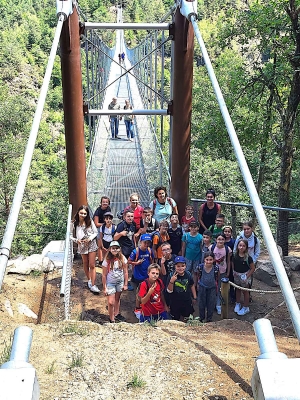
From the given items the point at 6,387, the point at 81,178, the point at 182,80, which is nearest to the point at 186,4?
the point at 182,80

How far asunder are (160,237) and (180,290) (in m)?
0.72

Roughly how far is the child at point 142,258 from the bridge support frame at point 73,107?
151cm

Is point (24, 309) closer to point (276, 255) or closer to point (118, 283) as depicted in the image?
point (118, 283)

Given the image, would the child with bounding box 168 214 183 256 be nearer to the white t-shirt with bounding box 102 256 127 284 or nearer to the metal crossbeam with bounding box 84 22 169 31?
the white t-shirt with bounding box 102 256 127 284

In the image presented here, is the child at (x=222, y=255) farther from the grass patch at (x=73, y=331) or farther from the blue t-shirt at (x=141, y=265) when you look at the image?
the grass patch at (x=73, y=331)

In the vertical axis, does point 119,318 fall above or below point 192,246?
below

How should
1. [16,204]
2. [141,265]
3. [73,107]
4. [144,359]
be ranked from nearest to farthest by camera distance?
[16,204] < [144,359] < [141,265] < [73,107]

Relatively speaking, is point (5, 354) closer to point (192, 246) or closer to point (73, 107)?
point (192, 246)

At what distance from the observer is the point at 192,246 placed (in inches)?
168

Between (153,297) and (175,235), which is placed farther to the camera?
(175,235)

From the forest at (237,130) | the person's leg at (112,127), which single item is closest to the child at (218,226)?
the forest at (237,130)

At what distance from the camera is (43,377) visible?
2.27 meters

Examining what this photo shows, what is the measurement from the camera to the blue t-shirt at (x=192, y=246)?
4262 millimetres

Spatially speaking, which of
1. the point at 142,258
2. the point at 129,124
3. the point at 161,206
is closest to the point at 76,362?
the point at 142,258
